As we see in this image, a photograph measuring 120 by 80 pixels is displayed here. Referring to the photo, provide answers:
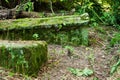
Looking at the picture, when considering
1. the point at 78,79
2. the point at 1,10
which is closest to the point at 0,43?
the point at 78,79

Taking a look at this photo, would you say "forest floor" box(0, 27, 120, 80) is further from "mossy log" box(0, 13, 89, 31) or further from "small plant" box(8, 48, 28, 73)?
"mossy log" box(0, 13, 89, 31)

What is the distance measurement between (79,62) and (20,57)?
1296 millimetres

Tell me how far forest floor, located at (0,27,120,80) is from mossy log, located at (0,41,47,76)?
0.10 m

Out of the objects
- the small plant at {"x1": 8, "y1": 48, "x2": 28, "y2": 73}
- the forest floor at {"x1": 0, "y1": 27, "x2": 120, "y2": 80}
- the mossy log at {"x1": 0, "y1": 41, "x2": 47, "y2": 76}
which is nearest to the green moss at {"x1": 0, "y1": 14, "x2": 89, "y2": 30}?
the forest floor at {"x1": 0, "y1": 27, "x2": 120, "y2": 80}

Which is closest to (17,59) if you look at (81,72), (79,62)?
(81,72)

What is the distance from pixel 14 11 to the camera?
22.0 ft

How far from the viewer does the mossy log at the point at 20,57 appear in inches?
160

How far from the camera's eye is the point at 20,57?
13.3 ft

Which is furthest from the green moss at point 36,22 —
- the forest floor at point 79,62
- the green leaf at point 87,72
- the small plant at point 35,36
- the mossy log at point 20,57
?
the green leaf at point 87,72

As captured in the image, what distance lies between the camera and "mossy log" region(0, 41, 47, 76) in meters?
4.06

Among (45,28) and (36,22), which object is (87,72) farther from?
(36,22)

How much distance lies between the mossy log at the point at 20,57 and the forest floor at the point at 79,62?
101 millimetres

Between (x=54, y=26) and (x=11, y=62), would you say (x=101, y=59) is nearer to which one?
(x=54, y=26)

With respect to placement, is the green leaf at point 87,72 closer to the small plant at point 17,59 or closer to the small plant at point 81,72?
the small plant at point 81,72
